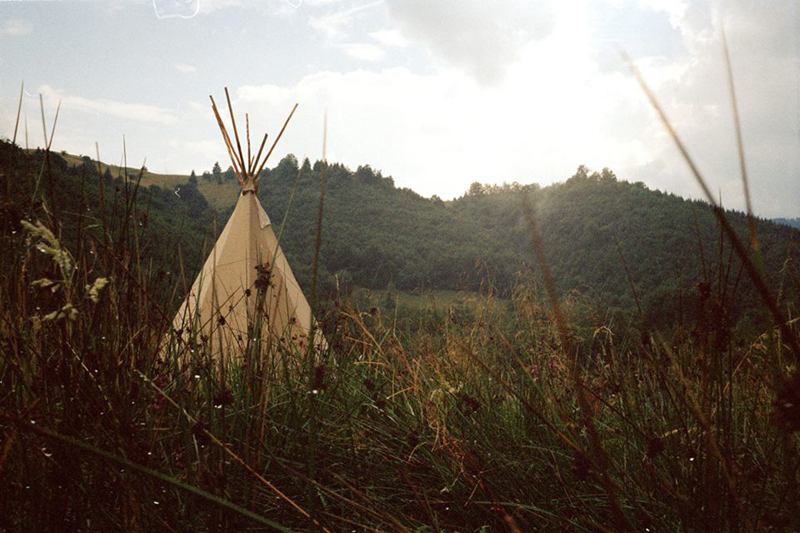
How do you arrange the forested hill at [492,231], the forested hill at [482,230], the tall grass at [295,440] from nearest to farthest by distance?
the tall grass at [295,440] < the forested hill at [482,230] < the forested hill at [492,231]

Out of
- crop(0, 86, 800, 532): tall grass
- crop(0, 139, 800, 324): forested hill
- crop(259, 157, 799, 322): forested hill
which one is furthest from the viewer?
crop(259, 157, 799, 322): forested hill

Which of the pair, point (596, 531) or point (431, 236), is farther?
A: point (431, 236)

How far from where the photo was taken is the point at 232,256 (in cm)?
614

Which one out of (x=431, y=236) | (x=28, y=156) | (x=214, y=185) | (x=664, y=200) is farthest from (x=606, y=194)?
(x=28, y=156)

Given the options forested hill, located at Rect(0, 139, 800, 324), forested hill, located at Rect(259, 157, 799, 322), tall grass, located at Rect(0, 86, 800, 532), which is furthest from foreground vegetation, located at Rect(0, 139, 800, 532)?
forested hill, located at Rect(259, 157, 799, 322)

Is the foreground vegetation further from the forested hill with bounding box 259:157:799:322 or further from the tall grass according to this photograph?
the forested hill with bounding box 259:157:799:322

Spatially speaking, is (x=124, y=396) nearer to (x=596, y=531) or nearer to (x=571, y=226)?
(x=596, y=531)

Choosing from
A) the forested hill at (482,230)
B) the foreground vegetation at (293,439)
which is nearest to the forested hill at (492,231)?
the forested hill at (482,230)

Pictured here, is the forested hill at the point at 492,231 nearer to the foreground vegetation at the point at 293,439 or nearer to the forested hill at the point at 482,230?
the forested hill at the point at 482,230

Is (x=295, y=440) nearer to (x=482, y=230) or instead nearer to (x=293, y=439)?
(x=293, y=439)

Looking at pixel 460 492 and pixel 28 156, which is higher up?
pixel 28 156

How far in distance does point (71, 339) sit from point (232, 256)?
4.78m

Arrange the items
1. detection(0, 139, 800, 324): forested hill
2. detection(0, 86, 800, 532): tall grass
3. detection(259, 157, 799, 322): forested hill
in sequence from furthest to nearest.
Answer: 1. detection(259, 157, 799, 322): forested hill
2. detection(0, 139, 800, 324): forested hill
3. detection(0, 86, 800, 532): tall grass

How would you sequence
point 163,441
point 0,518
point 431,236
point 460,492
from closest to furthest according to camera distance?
point 0,518 → point 163,441 → point 460,492 → point 431,236
